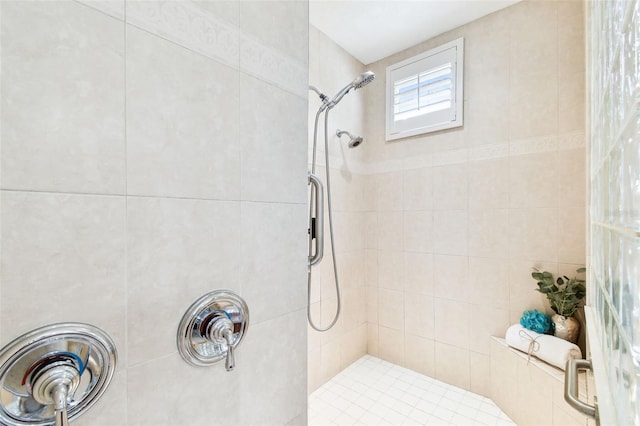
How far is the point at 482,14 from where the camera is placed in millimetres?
1853

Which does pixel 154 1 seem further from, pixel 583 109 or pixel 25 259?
pixel 583 109

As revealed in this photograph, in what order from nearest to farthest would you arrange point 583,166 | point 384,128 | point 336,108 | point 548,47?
point 583,166, point 548,47, point 336,108, point 384,128

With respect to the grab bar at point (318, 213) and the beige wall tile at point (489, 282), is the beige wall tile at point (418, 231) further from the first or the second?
the grab bar at point (318, 213)

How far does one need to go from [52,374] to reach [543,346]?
1920 millimetres

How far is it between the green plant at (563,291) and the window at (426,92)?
1077 millimetres

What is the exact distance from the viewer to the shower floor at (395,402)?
1.65 metres

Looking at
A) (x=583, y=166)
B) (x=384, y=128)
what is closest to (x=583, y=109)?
(x=583, y=166)

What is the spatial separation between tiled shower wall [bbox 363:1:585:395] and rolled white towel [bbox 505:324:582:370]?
164mm

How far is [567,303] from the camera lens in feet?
4.88

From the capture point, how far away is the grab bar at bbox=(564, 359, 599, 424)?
0.69 meters

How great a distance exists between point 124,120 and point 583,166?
81.2 inches

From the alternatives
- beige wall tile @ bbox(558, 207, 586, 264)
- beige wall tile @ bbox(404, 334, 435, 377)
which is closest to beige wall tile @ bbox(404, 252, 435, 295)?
beige wall tile @ bbox(404, 334, 435, 377)

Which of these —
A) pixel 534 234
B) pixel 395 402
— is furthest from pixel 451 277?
pixel 395 402

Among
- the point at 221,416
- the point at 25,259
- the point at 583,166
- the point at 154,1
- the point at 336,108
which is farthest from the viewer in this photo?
the point at 336,108
